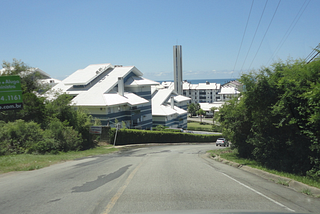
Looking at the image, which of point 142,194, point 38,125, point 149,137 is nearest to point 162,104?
point 149,137

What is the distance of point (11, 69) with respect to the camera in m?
28.5

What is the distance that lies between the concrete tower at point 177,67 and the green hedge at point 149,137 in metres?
82.7

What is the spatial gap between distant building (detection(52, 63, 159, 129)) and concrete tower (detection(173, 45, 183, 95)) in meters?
84.4

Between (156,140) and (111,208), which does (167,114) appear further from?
(111,208)

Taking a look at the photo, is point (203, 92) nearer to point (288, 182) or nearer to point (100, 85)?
point (100, 85)

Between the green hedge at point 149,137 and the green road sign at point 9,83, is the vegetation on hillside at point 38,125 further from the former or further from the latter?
the green hedge at point 149,137

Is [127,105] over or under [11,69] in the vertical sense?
under

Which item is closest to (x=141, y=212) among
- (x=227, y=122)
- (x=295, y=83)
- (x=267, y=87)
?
(x=295, y=83)

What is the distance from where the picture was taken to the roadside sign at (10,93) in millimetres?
15180

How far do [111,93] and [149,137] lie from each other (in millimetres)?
9302

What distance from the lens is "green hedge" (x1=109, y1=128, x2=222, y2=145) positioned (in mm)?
30927

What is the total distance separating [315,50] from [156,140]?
2982cm

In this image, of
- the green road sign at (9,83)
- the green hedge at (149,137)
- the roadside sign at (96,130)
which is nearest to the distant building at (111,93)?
the green hedge at (149,137)

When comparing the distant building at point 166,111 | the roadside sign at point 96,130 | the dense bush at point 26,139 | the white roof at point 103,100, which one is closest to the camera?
the dense bush at point 26,139
